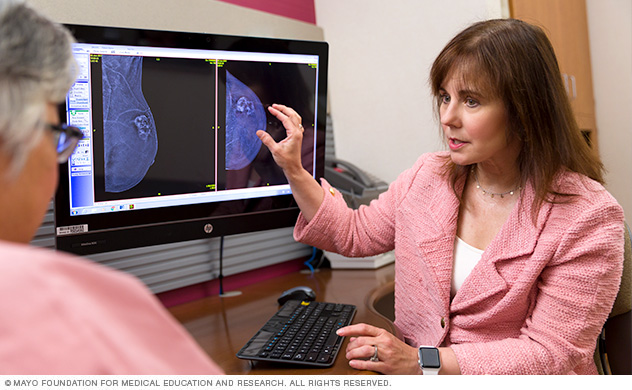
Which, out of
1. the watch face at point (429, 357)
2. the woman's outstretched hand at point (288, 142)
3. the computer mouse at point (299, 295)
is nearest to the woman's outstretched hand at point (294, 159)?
the woman's outstretched hand at point (288, 142)

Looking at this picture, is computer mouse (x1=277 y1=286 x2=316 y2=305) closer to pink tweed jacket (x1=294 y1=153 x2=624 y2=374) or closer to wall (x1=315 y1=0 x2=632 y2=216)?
pink tweed jacket (x1=294 y1=153 x2=624 y2=374)

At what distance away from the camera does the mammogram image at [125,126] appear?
1.12 metres

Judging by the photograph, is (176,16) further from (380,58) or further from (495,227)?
(495,227)

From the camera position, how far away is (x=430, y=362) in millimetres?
1029

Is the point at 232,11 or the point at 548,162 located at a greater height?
the point at 232,11

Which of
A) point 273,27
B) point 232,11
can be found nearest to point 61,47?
point 232,11

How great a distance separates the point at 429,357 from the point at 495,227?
403 mm

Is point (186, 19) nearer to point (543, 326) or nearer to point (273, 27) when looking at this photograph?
point (273, 27)

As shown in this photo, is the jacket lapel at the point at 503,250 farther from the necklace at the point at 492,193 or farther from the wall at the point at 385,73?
the wall at the point at 385,73

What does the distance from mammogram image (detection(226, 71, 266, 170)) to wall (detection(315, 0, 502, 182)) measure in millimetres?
877

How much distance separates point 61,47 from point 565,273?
1026 millimetres

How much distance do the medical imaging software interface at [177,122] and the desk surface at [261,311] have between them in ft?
1.07

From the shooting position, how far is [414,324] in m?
1.35

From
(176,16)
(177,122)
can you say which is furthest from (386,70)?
(177,122)
